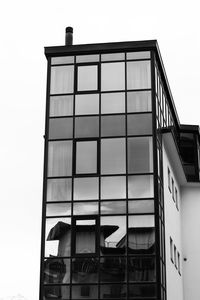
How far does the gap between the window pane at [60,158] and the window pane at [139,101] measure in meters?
2.99

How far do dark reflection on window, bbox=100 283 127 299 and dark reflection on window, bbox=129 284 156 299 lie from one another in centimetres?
29

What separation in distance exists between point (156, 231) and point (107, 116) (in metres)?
5.33

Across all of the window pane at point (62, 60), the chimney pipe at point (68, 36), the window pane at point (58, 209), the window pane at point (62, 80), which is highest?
the chimney pipe at point (68, 36)

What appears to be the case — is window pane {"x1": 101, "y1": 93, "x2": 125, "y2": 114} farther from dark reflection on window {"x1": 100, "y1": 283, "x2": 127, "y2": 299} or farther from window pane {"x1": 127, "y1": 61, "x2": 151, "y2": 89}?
dark reflection on window {"x1": 100, "y1": 283, "x2": 127, "y2": 299}

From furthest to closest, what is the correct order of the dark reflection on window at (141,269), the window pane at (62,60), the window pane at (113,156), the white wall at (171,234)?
the white wall at (171,234)
the window pane at (62,60)
the window pane at (113,156)
the dark reflection on window at (141,269)

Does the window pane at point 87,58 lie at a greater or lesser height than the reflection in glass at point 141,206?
greater

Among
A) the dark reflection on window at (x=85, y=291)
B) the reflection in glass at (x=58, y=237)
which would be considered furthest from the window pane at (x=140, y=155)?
the dark reflection on window at (x=85, y=291)

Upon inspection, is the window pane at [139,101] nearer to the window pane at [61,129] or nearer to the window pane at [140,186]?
the window pane at [61,129]

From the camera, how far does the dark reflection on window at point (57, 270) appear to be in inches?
1070

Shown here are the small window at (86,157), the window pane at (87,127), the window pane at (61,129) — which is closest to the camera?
the small window at (86,157)

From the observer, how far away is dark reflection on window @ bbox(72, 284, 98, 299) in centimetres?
2672

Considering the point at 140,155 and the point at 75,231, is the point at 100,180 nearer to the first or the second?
the point at 140,155

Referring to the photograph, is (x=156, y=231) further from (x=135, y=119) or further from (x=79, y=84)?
(x=79, y=84)

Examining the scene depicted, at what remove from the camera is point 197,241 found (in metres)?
38.2
